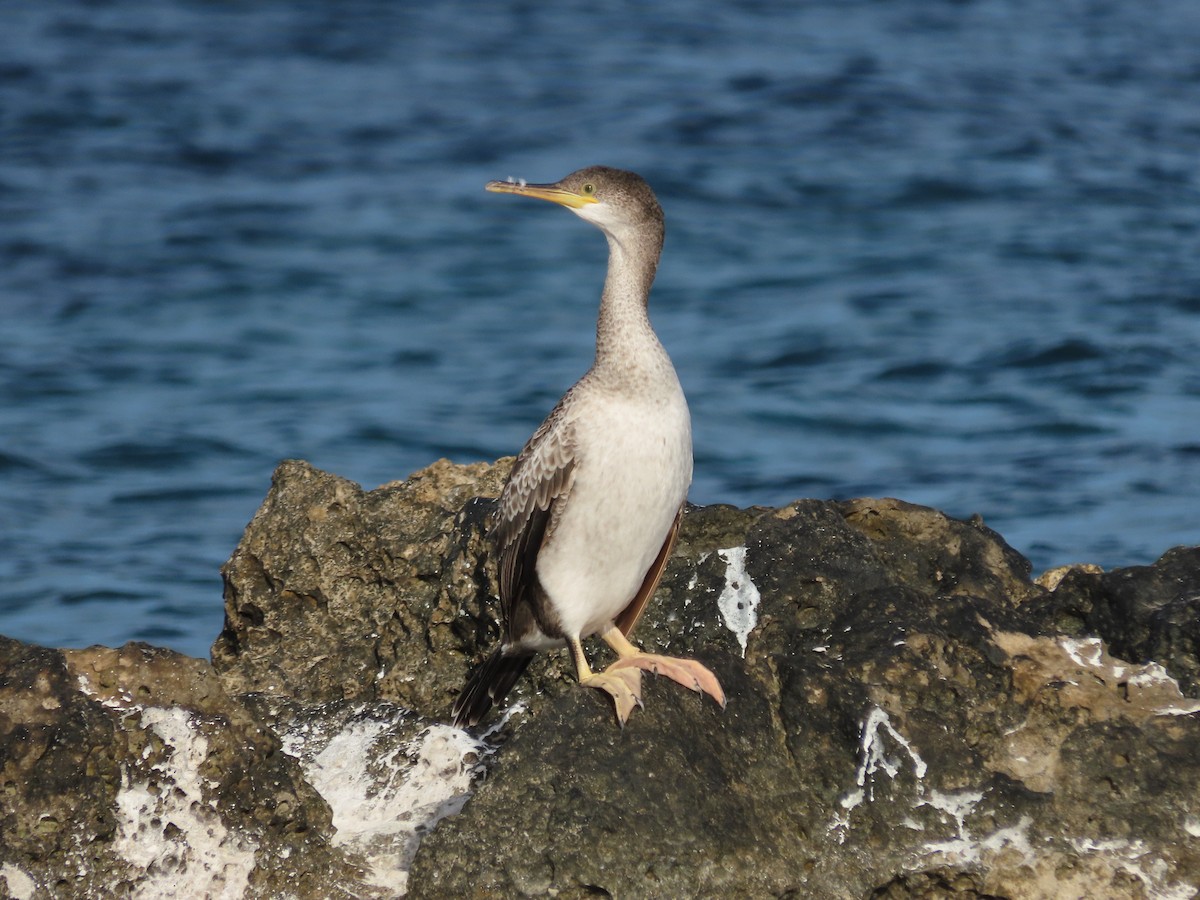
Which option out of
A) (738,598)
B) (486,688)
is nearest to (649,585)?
(738,598)

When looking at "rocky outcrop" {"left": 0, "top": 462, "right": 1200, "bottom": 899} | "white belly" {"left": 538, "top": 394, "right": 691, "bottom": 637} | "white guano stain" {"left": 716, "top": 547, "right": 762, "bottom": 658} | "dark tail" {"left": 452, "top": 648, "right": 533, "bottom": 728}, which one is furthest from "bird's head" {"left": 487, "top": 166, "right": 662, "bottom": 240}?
"dark tail" {"left": 452, "top": 648, "right": 533, "bottom": 728}

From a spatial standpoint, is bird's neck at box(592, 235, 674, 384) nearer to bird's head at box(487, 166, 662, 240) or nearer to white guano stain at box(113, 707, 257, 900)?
bird's head at box(487, 166, 662, 240)

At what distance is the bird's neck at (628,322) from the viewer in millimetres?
5223

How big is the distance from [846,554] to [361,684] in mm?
1712

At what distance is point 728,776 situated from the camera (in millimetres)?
4379

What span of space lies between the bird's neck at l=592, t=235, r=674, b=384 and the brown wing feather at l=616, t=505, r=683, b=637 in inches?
19.5

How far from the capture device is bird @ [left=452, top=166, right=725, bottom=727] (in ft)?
17.1

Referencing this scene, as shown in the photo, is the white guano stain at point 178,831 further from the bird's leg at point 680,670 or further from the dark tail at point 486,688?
the bird's leg at point 680,670

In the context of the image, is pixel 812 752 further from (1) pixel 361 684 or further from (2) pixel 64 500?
(2) pixel 64 500

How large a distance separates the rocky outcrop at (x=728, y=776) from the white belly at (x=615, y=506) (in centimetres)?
46

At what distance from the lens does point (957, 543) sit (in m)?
5.61

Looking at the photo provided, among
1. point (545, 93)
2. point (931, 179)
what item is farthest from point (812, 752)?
point (545, 93)

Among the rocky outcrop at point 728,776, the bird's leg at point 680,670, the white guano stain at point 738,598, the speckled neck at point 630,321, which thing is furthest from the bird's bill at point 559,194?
the bird's leg at point 680,670

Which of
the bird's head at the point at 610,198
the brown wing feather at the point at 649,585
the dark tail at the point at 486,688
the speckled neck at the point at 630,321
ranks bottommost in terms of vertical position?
the dark tail at the point at 486,688
